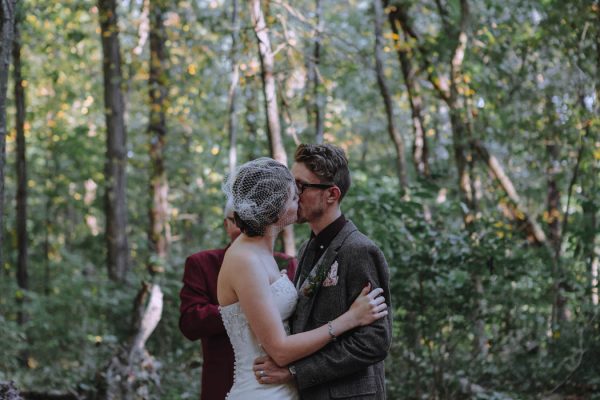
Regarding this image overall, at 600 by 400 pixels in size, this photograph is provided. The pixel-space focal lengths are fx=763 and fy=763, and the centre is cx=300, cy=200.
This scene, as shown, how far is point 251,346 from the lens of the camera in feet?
10.0

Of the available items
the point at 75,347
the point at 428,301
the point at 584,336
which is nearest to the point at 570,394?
the point at 584,336

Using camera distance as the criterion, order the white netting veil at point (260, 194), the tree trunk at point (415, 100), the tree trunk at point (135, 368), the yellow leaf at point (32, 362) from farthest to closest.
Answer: the yellow leaf at point (32, 362) → the tree trunk at point (415, 100) → the tree trunk at point (135, 368) → the white netting veil at point (260, 194)

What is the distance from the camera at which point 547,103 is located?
9.50 metres

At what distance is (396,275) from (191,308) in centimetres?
281

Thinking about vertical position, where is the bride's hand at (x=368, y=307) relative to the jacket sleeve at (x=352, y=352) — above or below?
above

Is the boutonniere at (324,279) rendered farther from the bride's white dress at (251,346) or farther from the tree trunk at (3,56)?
the tree trunk at (3,56)

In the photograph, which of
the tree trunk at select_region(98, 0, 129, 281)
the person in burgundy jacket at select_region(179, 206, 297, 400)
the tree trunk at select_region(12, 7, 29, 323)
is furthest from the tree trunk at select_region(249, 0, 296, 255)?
the tree trunk at select_region(98, 0, 129, 281)

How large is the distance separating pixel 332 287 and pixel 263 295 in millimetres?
290

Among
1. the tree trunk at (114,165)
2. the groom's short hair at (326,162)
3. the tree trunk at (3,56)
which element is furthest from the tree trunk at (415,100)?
the groom's short hair at (326,162)

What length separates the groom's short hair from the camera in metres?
3.14

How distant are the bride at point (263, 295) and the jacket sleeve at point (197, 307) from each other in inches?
50.5

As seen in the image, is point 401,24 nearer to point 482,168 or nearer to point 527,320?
point 482,168

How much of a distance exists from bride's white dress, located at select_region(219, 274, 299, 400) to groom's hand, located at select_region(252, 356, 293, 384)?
0.04 meters

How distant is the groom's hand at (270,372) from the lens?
294cm
